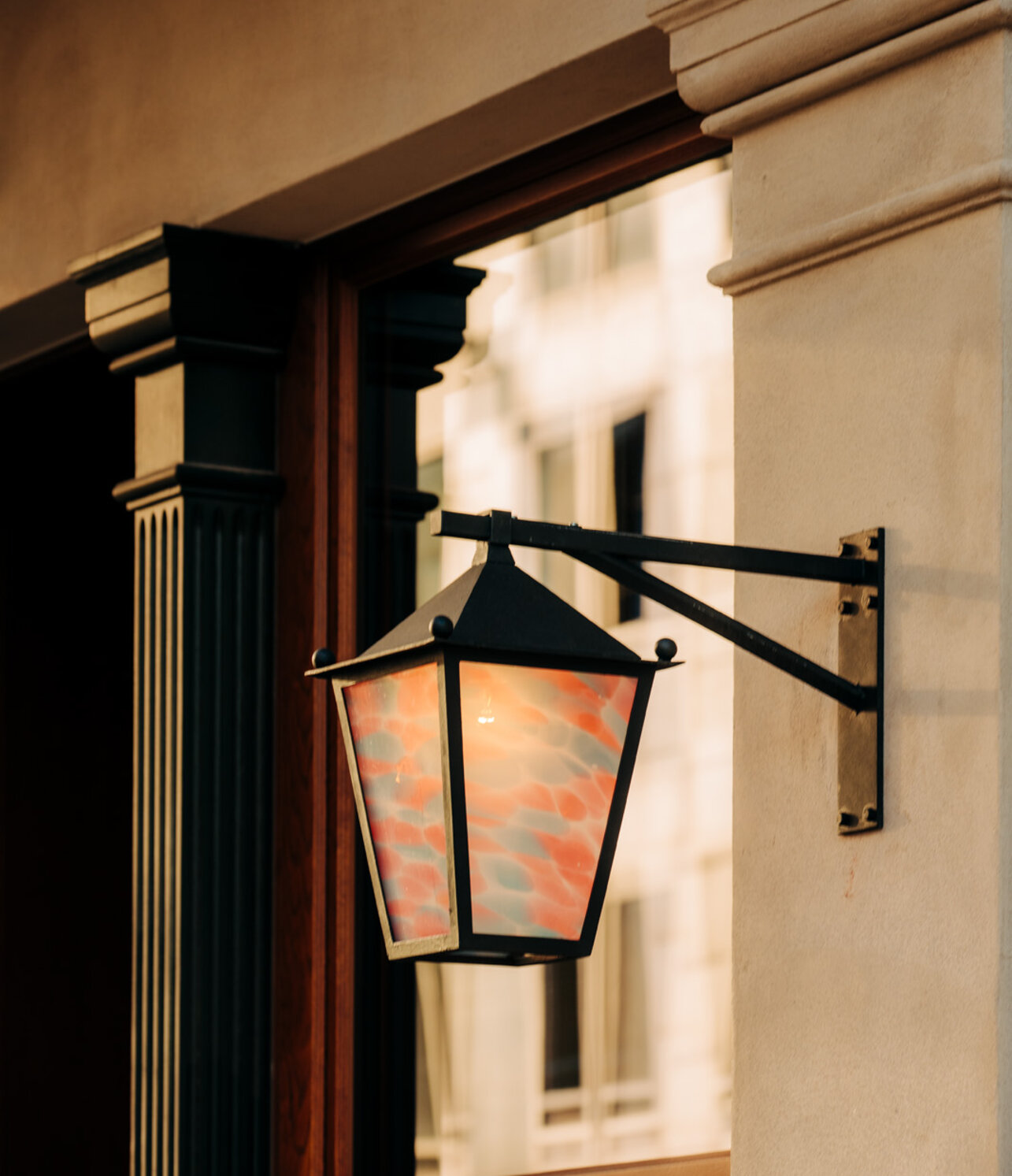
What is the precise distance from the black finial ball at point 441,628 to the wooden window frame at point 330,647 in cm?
191

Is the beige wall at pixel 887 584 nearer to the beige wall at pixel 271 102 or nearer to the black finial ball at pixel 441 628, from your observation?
the beige wall at pixel 271 102

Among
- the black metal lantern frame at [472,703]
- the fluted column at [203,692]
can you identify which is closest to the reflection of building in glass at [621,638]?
the fluted column at [203,692]

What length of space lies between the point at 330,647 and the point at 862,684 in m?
1.76

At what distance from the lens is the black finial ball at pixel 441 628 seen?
2.02 meters

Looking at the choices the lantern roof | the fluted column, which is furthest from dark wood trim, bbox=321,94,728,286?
the lantern roof

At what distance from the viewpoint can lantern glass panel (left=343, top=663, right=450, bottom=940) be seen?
211 centimetres

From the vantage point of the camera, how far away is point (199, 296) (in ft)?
13.6

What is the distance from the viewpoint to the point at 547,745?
7.01ft

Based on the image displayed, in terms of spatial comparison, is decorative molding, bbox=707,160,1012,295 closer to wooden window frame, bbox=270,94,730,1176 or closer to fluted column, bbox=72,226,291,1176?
wooden window frame, bbox=270,94,730,1176

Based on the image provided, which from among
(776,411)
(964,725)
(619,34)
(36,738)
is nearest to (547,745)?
(964,725)

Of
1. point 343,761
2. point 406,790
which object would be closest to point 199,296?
point 343,761

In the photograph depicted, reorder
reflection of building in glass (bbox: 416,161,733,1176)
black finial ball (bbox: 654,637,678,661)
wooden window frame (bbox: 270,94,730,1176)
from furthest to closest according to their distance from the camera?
wooden window frame (bbox: 270,94,730,1176)
reflection of building in glass (bbox: 416,161,733,1176)
black finial ball (bbox: 654,637,678,661)

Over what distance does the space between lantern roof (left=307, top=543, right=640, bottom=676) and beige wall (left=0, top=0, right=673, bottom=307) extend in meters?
1.33

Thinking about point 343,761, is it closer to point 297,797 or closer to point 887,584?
point 297,797
